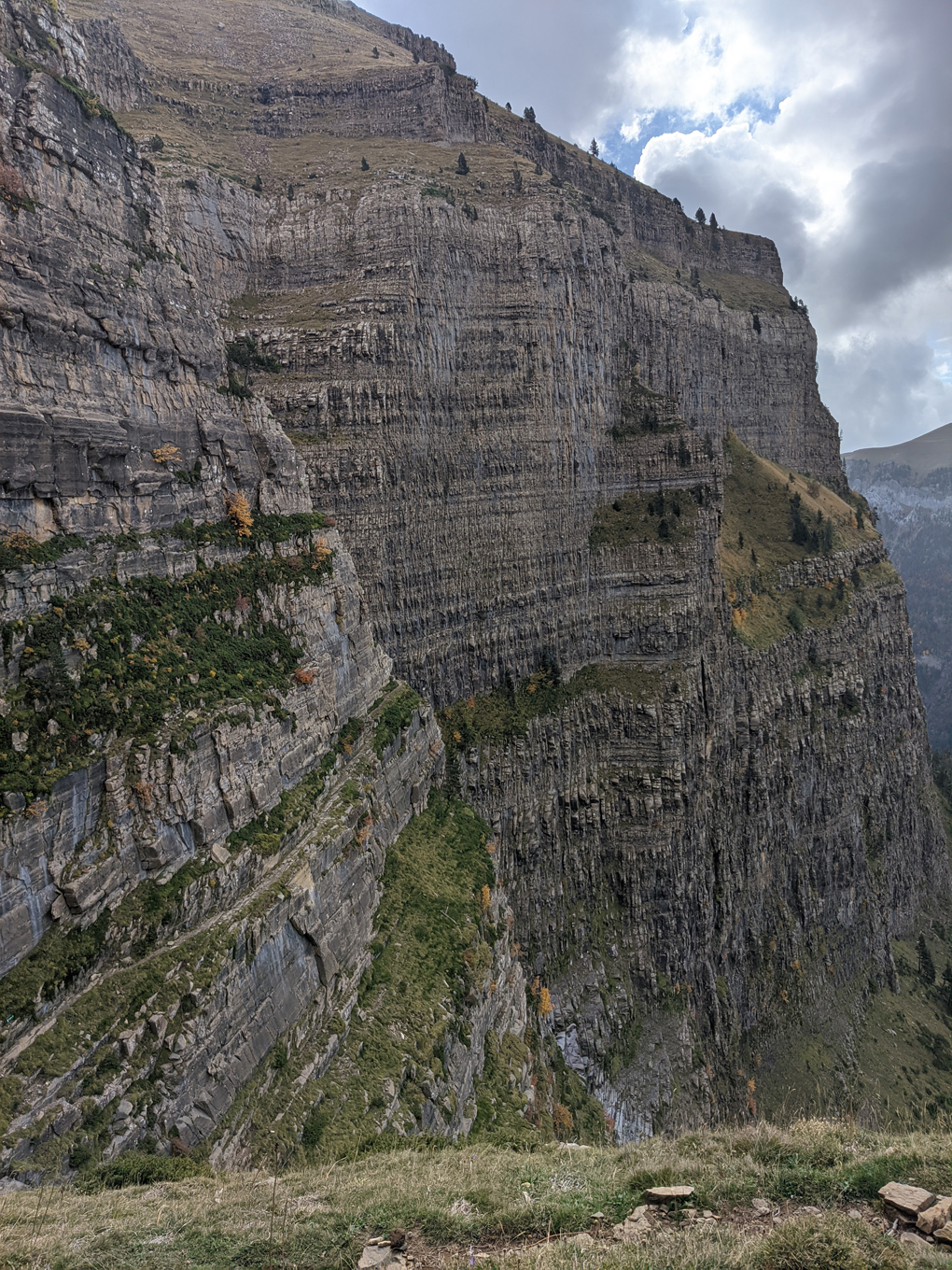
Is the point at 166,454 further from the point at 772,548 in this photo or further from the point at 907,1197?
the point at 772,548

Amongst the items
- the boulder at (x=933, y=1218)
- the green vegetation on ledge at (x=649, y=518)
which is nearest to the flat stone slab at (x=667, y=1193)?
the boulder at (x=933, y=1218)

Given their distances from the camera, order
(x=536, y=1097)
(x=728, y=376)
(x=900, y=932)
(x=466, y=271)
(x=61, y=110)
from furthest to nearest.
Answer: (x=728, y=376)
(x=900, y=932)
(x=466, y=271)
(x=536, y=1097)
(x=61, y=110)

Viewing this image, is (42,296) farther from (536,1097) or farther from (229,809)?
(536,1097)

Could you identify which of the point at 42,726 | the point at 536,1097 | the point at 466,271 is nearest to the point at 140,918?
the point at 42,726

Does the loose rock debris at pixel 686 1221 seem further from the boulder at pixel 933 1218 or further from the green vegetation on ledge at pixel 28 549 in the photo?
the green vegetation on ledge at pixel 28 549

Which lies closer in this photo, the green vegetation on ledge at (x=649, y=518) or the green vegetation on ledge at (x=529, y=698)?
the green vegetation on ledge at (x=529, y=698)

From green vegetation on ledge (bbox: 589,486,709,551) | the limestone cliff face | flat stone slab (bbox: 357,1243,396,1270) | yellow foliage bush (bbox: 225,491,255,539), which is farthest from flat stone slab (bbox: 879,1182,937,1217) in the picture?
green vegetation on ledge (bbox: 589,486,709,551)

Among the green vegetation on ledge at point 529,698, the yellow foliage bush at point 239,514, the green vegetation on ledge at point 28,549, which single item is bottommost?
the green vegetation on ledge at point 529,698

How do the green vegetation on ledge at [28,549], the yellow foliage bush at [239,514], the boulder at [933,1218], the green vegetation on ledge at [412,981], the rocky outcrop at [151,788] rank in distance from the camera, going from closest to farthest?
1. the boulder at [933,1218]
2. the rocky outcrop at [151,788]
3. the green vegetation on ledge at [28,549]
4. the green vegetation on ledge at [412,981]
5. the yellow foliage bush at [239,514]

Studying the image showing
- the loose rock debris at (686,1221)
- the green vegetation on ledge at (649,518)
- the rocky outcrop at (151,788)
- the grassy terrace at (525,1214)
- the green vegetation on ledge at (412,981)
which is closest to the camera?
the grassy terrace at (525,1214)
